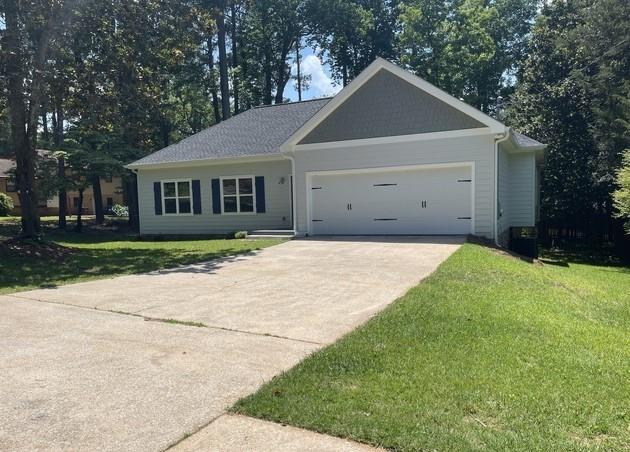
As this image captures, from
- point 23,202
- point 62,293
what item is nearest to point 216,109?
point 23,202

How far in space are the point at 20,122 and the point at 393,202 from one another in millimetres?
11230

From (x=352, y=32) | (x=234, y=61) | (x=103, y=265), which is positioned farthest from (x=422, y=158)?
(x=234, y=61)

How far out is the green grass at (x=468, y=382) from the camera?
2.91 meters

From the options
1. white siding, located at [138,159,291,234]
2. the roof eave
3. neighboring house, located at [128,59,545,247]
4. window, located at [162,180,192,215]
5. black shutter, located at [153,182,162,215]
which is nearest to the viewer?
neighboring house, located at [128,59,545,247]

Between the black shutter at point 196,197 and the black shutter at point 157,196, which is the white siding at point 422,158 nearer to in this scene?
the black shutter at point 196,197

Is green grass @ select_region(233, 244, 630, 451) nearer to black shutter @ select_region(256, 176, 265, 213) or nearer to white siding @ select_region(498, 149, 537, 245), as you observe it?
white siding @ select_region(498, 149, 537, 245)

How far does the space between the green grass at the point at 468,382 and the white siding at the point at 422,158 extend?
24.2 ft

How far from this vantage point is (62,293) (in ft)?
24.8

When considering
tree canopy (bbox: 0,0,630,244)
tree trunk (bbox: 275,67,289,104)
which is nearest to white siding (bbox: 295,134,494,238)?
tree canopy (bbox: 0,0,630,244)

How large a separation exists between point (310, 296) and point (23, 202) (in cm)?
1089

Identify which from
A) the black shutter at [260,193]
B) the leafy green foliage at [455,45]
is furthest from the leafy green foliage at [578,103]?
the black shutter at [260,193]

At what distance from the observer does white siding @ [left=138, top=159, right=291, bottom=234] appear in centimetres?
1723

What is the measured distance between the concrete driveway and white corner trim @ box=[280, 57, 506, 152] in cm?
542

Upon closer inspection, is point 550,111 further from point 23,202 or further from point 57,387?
point 57,387
